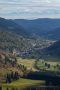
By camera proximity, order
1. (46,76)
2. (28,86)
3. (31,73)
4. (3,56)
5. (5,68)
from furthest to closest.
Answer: (3,56)
(5,68)
(31,73)
(46,76)
(28,86)

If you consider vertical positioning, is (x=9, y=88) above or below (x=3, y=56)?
below

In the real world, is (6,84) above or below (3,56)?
below

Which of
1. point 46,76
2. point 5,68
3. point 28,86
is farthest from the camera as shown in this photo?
point 5,68

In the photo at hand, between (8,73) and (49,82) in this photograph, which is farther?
(8,73)

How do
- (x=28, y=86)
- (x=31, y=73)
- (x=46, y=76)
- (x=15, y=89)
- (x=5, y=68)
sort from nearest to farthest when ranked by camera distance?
(x=15, y=89) → (x=28, y=86) → (x=46, y=76) → (x=31, y=73) → (x=5, y=68)

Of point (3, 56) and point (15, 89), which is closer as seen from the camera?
point (15, 89)

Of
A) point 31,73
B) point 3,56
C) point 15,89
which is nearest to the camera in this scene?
point 15,89

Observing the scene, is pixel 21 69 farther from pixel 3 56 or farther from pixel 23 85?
pixel 23 85

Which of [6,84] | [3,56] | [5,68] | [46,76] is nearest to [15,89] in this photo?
[6,84]

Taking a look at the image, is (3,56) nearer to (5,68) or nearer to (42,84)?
(5,68)
